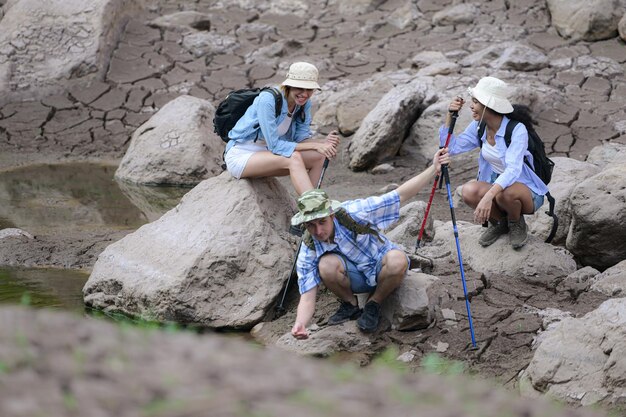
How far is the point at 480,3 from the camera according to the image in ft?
46.8

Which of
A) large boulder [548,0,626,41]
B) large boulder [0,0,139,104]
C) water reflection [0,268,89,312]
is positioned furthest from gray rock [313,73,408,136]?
water reflection [0,268,89,312]

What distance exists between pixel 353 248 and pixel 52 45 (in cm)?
858

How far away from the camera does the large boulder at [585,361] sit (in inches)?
208

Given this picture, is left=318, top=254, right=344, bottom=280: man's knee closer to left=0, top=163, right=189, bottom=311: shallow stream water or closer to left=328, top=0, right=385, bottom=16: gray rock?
left=0, top=163, right=189, bottom=311: shallow stream water

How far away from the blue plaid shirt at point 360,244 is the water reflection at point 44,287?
205 cm

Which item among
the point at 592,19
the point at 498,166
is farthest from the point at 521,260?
the point at 592,19

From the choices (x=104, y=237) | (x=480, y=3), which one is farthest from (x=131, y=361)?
(x=480, y=3)

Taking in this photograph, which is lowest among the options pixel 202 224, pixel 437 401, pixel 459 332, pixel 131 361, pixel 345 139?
pixel 345 139

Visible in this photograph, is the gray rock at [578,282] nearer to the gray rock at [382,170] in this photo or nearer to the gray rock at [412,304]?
the gray rock at [412,304]

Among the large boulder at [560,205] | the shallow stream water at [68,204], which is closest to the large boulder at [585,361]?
the large boulder at [560,205]

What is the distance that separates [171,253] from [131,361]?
3624 mm

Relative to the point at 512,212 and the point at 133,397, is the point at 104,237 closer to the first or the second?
the point at 512,212

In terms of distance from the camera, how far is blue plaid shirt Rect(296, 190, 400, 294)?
6.11m

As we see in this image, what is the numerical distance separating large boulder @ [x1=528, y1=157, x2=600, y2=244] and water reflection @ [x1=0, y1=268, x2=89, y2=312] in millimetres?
3663
